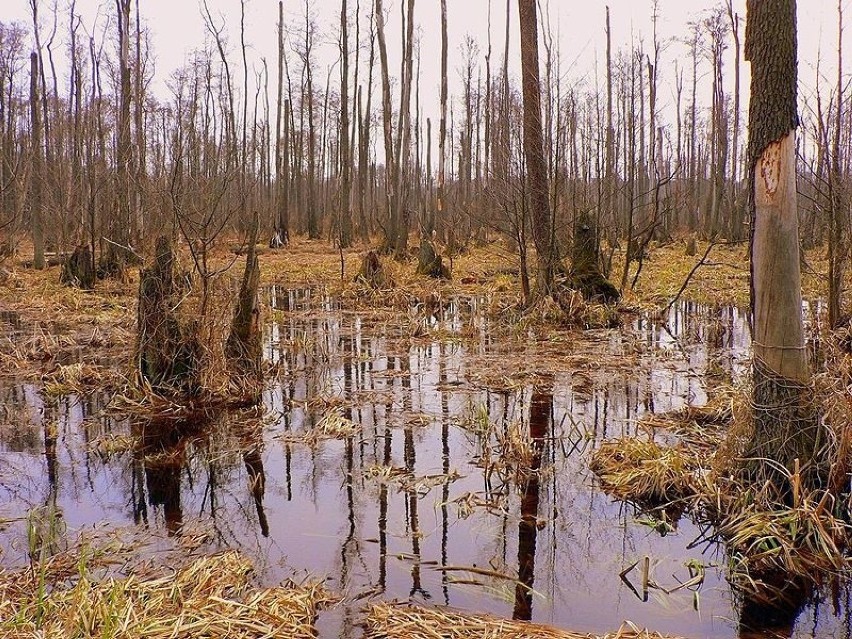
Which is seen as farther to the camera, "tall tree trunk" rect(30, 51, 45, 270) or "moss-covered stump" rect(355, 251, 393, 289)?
"tall tree trunk" rect(30, 51, 45, 270)

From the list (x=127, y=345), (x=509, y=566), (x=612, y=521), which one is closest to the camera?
(x=509, y=566)

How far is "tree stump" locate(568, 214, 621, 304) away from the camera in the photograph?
1270cm

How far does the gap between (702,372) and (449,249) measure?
42.8 feet

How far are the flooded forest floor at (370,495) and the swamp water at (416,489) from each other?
0.8 inches

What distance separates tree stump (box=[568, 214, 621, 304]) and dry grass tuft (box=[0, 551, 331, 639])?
387 inches

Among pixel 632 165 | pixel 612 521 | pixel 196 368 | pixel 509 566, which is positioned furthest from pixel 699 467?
pixel 632 165

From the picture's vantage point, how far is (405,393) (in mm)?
7590

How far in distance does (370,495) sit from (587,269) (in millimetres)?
8774

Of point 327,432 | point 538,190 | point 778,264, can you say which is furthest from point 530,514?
point 538,190

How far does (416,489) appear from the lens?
5.01 metres

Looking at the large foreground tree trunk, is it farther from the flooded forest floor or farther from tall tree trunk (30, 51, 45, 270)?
tall tree trunk (30, 51, 45, 270)

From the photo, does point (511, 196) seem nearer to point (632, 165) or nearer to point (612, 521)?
point (632, 165)

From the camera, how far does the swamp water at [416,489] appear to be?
372cm

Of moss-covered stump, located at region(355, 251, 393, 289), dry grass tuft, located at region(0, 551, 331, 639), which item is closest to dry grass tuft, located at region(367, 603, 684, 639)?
dry grass tuft, located at region(0, 551, 331, 639)
